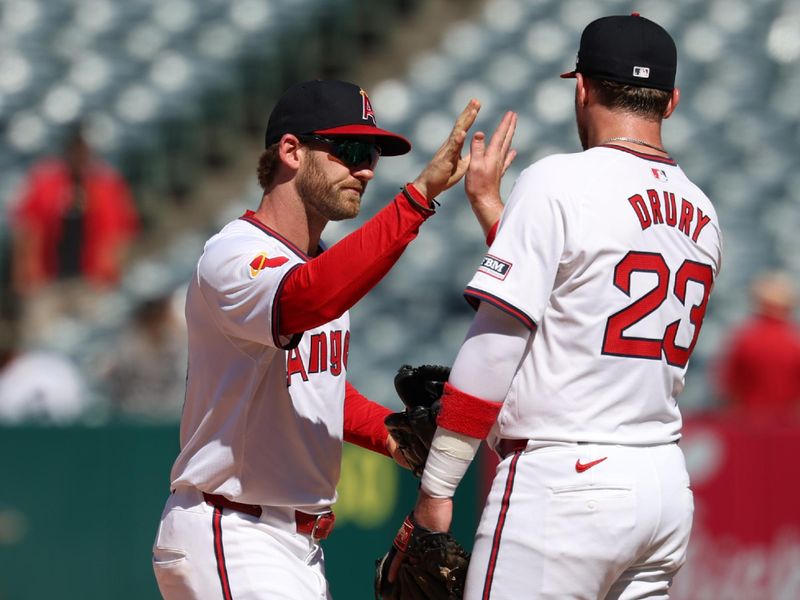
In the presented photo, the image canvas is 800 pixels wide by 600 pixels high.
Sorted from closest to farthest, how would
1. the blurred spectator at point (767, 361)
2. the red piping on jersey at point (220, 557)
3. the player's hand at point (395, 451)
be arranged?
the red piping on jersey at point (220, 557)
the player's hand at point (395, 451)
the blurred spectator at point (767, 361)

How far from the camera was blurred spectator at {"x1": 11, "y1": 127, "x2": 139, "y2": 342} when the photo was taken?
8359 mm

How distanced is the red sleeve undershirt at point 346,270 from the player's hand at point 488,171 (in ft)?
0.67

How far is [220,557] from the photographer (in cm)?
310

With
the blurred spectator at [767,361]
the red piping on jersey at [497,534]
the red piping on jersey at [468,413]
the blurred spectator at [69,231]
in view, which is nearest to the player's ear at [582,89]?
the red piping on jersey at [468,413]

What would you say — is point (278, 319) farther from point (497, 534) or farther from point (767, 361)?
point (767, 361)

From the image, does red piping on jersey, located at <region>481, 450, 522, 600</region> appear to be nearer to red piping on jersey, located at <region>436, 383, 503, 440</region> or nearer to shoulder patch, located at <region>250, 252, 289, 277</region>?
red piping on jersey, located at <region>436, 383, 503, 440</region>

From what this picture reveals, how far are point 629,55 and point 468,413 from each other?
34.8 inches

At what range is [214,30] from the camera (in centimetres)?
1099

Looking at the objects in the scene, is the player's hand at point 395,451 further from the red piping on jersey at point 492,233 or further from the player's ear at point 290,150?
the player's ear at point 290,150

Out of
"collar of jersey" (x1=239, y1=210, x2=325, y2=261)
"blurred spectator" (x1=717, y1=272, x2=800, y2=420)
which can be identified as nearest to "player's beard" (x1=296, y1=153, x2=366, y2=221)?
"collar of jersey" (x1=239, y1=210, x2=325, y2=261)

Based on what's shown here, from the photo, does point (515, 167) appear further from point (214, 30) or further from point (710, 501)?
point (710, 501)

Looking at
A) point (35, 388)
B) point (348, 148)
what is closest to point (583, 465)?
point (348, 148)

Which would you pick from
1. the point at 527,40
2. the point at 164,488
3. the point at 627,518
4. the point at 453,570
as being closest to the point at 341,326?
the point at 453,570

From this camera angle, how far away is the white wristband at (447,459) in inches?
112
